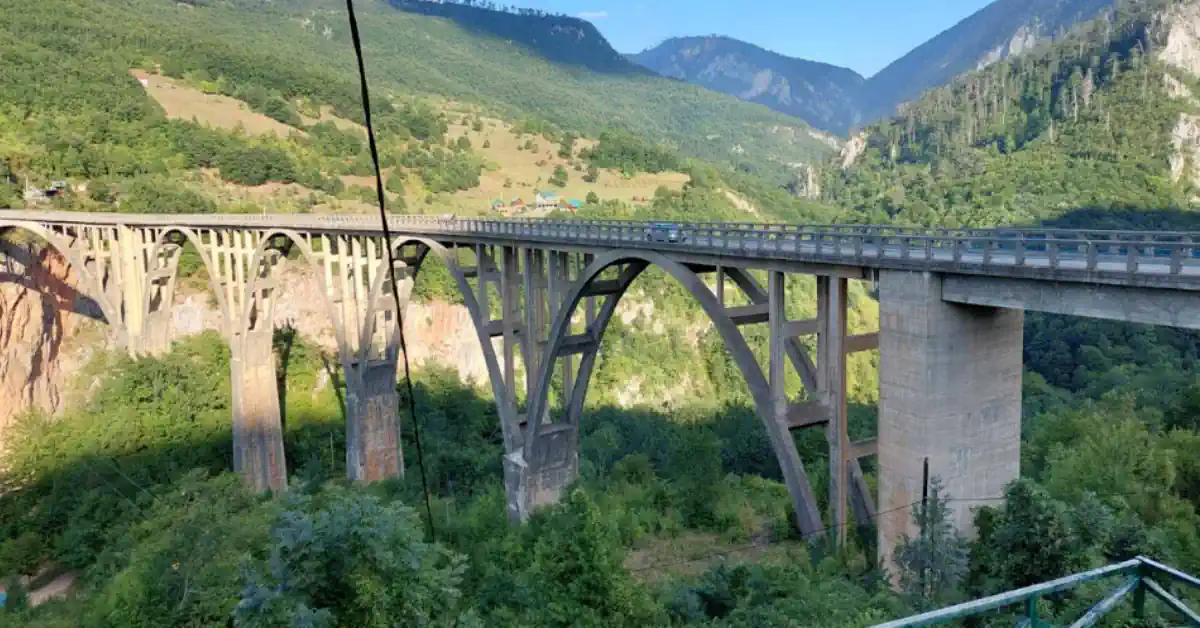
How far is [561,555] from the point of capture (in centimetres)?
1453

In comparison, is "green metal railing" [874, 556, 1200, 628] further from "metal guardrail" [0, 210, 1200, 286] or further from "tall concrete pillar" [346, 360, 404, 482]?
"tall concrete pillar" [346, 360, 404, 482]

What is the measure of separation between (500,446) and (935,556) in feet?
117

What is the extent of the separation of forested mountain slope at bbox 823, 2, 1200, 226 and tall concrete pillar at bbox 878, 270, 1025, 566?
74.7 meters

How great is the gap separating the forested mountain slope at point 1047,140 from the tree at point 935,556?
252 ft

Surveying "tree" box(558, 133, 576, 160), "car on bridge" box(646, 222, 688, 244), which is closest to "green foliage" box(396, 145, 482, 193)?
"tree" box(558, 133, 576, 160)

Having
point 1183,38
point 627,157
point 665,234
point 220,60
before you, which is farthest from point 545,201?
point 1183,38

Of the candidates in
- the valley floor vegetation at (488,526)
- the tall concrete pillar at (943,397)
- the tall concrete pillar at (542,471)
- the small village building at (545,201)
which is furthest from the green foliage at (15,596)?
the small village building at (545,201)

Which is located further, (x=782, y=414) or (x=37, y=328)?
(x=37, y=328)

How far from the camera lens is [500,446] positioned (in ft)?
155

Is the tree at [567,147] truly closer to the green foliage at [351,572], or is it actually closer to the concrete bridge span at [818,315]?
the concrete bridge span at [818,315]

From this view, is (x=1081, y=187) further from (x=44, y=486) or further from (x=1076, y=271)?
(x=44, y=486)

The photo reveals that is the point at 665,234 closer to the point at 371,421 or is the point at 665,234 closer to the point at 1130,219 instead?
the point at 371,421

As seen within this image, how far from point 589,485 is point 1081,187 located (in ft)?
283

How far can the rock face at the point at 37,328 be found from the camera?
1702 inches
